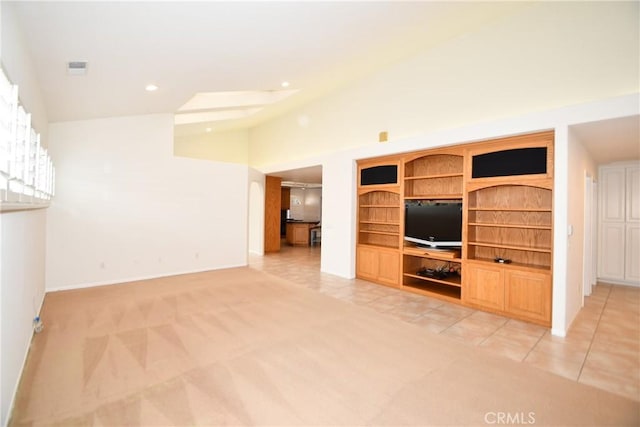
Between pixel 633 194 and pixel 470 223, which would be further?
pixel 633 194

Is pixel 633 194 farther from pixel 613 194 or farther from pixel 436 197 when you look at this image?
pixel 436 197

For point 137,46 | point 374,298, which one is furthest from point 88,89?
point 374,298

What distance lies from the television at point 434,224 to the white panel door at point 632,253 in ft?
12.8

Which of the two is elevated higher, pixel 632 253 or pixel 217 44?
pixel 217 44

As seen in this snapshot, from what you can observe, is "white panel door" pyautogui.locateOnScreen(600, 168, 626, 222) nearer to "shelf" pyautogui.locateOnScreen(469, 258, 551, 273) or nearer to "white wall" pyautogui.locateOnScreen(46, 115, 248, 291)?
"shelf" pyautogui.locateOnScreen(469, 258, 551, 273)

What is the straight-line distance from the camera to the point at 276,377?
249 centimetres

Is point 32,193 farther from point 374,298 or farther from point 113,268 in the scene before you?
point 374,298

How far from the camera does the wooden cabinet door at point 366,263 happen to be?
228 inches

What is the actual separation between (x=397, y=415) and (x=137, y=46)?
3993mm

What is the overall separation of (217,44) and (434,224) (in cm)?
401

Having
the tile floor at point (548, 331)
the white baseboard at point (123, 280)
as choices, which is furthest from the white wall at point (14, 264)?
the tile floor at point (548, 331)

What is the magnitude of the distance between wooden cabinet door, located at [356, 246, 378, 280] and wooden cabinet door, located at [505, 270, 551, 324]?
230 centimetres

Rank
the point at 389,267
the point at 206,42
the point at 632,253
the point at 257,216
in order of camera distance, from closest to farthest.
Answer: the point at 206,42 → the point at 389,267 → the point at 632,253 → the point at 257,216

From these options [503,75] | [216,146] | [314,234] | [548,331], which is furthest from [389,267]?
[216,146]
